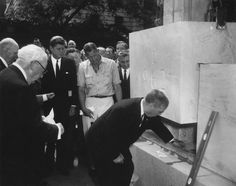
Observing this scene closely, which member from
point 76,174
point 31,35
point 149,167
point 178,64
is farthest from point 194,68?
point 31,35

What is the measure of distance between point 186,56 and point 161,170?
1.24 m

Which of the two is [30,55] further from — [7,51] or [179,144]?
[7,51]

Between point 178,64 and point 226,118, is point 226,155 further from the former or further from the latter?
point 178,64

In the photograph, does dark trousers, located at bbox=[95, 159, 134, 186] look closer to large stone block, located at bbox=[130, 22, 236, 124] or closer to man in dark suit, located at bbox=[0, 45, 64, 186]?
large stone block, located at bbox=[130, 22, 236, 124]

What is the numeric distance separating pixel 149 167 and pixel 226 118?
134 centimetres

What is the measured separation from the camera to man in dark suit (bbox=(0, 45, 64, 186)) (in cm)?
241

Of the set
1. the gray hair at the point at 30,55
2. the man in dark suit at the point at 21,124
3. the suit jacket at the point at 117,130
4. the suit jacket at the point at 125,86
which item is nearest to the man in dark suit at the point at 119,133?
the suit jacket at the point at 117,130

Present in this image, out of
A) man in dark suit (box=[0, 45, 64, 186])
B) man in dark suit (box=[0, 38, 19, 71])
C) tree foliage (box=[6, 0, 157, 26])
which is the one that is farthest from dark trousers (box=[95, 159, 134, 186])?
tree foliage (box=[6, 0, 157, 26])

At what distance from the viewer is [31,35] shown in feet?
60.0

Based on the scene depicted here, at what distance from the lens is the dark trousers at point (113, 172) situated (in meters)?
3.46

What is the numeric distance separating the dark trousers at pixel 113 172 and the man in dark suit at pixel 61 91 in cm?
153

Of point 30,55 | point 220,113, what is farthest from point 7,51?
point 220,113

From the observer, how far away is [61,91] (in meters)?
4.91

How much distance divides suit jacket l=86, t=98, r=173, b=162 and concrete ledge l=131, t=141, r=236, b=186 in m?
0.33
